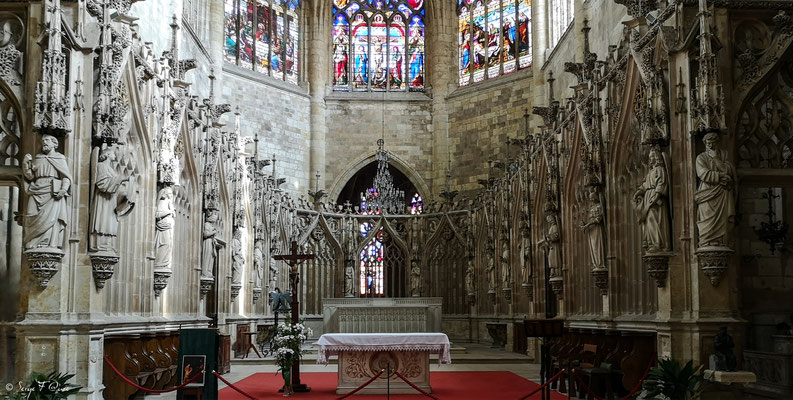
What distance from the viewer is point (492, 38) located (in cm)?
3456

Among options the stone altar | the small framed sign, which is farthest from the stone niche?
the small framed sign

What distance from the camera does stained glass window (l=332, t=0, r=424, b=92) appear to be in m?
37.1

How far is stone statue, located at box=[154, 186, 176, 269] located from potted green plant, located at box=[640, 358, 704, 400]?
8.21 meters

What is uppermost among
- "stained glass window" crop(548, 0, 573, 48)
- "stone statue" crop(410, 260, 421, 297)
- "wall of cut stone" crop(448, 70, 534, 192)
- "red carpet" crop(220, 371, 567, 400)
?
"stained glass window" crop(548, 0, 573, 48)

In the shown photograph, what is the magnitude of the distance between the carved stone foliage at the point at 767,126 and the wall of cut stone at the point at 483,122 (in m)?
20.3

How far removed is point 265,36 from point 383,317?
16.0 metres

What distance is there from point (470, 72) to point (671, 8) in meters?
24.2

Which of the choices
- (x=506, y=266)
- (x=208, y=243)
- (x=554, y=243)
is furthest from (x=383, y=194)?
(x=208, y=243)

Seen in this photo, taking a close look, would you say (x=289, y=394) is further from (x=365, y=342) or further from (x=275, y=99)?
(x=275, y=99)

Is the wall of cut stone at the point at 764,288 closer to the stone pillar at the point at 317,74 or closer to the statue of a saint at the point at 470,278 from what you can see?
the statue of a saint at the point at 470,278

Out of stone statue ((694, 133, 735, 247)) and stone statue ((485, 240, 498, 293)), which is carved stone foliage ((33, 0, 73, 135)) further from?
stone statue ((485, 240, 498, 293))

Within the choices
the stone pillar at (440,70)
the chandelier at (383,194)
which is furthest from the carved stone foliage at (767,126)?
→ the stone pillar at (440,70)

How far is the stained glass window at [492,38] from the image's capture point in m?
33.1

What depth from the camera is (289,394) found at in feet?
44.5
